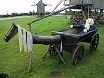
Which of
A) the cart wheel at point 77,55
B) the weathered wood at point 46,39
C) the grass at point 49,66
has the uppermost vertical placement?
the weathered wood at point 46,39

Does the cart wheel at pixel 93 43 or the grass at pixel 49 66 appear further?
the cart wheel at pixel 93 43

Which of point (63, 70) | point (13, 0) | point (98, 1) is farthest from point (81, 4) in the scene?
point (13, 0)

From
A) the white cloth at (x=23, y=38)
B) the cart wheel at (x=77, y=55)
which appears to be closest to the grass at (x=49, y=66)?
the cart wheel at (x=77, y=55)

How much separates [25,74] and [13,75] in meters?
0.50

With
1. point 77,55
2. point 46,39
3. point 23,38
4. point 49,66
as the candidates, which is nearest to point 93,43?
point 77,55

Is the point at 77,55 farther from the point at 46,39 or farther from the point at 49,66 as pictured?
the point at 46,39

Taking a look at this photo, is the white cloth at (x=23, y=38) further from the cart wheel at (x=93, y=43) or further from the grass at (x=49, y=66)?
the cart wheel at (x=93, y=43)

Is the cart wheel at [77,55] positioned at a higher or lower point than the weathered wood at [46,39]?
lower

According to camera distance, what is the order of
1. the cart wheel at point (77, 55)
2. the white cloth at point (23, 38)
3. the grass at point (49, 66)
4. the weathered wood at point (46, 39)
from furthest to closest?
the cart wheel at point (77, 55) < the grass at point (49, 66) < the weathered wood at point (46, 39) < the white cloth at point (23, 38)

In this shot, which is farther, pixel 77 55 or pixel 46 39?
pixel 77 55

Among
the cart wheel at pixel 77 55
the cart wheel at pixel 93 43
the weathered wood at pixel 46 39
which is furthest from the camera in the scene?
the cart wheel at pixel 93 43

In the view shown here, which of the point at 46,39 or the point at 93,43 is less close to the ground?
the point at 46,39

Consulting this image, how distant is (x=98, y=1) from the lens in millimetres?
23688

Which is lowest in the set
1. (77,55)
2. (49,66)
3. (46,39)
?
(49,66)
